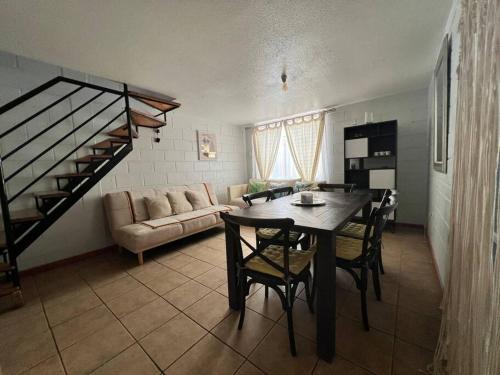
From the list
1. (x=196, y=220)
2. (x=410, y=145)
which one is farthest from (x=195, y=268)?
(x=410, y=145)

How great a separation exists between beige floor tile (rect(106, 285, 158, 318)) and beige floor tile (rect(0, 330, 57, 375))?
1.31ft

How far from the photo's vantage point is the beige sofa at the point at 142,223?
251cm

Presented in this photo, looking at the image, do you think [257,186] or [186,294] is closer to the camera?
[186,294]

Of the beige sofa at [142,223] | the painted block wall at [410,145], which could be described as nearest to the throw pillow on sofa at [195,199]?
the beige sofa at [142,223]

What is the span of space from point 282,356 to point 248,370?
22 centimetres

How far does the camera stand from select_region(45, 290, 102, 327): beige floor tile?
5.32 feet

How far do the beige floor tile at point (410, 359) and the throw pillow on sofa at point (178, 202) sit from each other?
9.99 ft

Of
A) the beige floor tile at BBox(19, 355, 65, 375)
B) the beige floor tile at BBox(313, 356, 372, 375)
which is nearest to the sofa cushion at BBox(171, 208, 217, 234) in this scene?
the beige floor tile at BBox(19, 355, 65, 375)

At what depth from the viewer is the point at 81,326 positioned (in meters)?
1.53

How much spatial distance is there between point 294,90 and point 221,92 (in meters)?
1.14

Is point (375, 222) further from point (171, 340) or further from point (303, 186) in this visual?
point (303, 186)

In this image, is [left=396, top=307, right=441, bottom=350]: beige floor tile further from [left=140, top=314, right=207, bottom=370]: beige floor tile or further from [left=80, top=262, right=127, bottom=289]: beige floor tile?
[left=80, top=262, right=127, bottom=289]: beige floor tile

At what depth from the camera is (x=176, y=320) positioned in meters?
1.54

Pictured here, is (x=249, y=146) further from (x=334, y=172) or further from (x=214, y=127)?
(x=334, y=172)
